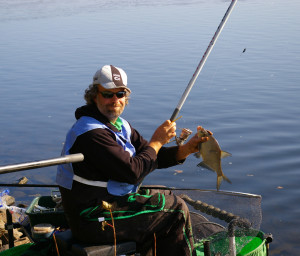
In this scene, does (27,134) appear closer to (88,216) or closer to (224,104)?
(224,104)

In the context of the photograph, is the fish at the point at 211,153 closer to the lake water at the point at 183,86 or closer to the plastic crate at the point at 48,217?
the plastic crate at the point at 48,217

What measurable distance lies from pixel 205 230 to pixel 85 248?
4.76 feet

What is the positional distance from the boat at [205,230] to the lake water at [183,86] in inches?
99.5

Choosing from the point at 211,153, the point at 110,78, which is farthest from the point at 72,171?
the point at 211,153

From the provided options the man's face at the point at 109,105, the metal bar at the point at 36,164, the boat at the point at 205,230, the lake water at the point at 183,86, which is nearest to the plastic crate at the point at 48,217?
the boat at the point at 205,230

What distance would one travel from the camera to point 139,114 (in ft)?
40.9

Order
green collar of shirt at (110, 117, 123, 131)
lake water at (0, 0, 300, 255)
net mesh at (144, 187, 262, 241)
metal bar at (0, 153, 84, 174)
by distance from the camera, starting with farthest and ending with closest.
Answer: lake water at (0, 0, 300, 255)
net mesh at (144, 187, 262, 241)
green collar of shirt at (110, 117, 123, 131)
metal bar at (0, 153, 84, 174)

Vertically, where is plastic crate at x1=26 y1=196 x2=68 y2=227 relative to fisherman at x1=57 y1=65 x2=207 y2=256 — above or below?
below

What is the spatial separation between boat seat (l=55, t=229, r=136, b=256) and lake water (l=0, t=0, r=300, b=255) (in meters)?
3.72

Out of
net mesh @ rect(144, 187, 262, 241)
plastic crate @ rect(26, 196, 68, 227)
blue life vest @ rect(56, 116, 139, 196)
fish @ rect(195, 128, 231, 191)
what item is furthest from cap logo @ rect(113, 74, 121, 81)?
plastic crate @ rect(26, 196, 68, 227)

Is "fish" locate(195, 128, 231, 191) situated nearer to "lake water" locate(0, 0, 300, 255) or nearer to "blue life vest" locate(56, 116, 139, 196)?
"blue life vest" locate(56, 116, 139, 196)

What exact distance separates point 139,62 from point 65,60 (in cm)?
301

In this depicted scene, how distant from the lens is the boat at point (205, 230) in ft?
12.3

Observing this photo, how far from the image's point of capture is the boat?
3734 millimetres
